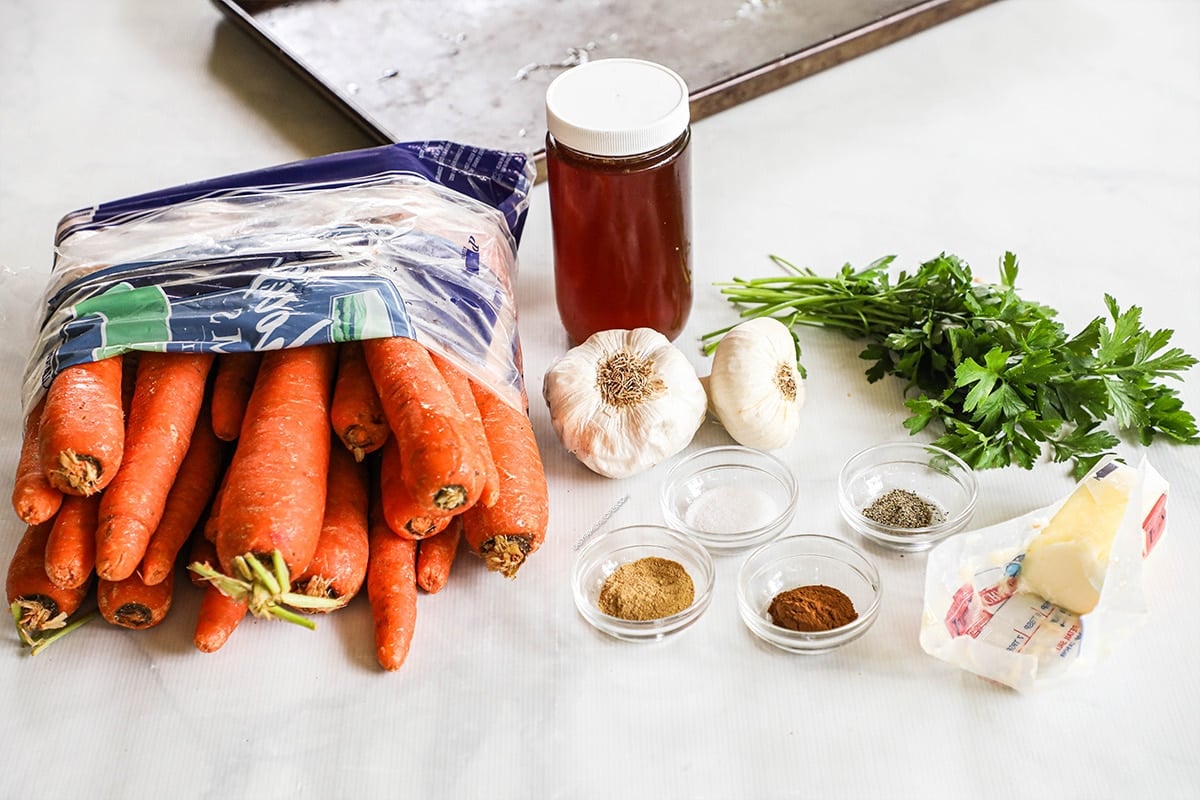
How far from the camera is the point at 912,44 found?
1793 mm

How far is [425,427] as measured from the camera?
3.17 ft

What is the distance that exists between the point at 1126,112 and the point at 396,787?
1397mm

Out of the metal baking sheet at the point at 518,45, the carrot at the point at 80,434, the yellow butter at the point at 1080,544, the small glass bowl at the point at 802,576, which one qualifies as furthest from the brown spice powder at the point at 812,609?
the metal baking sheet at the point at 518,45

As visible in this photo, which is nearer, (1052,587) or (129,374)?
(1052,587)

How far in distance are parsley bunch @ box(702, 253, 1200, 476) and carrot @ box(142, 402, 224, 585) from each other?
677 millimetres

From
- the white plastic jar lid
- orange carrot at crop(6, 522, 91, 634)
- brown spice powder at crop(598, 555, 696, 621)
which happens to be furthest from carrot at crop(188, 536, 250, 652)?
the white plastic jar lid

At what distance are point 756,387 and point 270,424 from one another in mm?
A: 461

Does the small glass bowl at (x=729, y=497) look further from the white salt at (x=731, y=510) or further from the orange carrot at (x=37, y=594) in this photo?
the orange carrot at (x=37, y=594)

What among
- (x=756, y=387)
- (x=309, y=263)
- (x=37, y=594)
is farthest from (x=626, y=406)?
(x=37, y=594)

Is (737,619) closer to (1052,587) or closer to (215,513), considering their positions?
(1052,587)

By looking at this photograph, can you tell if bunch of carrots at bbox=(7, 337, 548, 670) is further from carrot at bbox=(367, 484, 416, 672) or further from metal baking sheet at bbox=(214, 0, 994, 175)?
metal baking sheet at bbox=(214, 0, 994, 175)

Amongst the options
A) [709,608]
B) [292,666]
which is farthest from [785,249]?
[292,666]

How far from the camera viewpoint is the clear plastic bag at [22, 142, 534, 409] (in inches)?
40.4

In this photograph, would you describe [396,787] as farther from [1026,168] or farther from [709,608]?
[1026,168]
